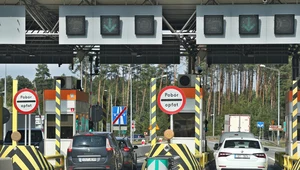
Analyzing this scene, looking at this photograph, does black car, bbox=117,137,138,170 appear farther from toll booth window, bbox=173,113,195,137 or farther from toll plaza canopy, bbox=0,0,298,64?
toll plaza canopy, bbox=0,0,298,64

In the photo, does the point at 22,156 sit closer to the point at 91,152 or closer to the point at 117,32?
the point at 91,152

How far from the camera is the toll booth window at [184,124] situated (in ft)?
86.4

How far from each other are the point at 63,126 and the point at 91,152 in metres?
6.52

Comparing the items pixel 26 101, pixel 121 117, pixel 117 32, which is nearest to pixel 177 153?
pixel 26 101

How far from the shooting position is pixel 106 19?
23.3 meters

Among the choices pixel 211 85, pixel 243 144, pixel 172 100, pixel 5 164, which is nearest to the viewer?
pixel 5 164

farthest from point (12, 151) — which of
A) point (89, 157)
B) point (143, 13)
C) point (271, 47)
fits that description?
point (271, 47)

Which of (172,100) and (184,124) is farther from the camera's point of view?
(184,124)

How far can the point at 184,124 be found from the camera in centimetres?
2636

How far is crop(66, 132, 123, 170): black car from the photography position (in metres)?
21.9

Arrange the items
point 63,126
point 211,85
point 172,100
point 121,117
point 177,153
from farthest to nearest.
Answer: point 211,85
point 121,117
point 63,126
point 177,153
point 172,100

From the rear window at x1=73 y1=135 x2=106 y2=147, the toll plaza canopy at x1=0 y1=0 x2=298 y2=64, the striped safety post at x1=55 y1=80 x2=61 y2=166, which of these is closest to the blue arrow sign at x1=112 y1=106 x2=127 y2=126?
the toll plaza canopy at x1=0 y1=0 x2=298 y2=64

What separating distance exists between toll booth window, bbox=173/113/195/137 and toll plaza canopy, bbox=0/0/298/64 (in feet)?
9.84

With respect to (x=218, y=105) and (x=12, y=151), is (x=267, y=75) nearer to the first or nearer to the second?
(x=218, y=105)
